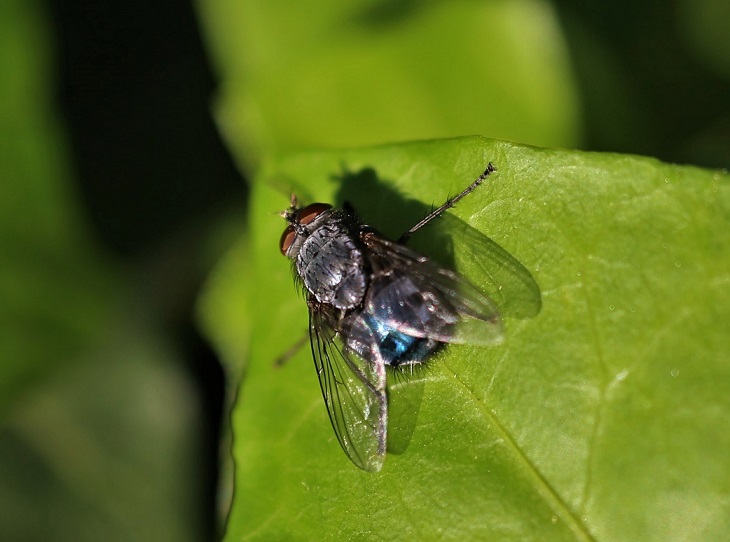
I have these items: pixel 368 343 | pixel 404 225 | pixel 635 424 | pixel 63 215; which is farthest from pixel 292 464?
pixel 63 215

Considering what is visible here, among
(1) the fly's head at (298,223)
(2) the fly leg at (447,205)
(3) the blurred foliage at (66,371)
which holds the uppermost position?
(2) the fly leg at (447,205)

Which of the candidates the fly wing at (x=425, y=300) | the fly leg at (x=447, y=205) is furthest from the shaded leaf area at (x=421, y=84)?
the fly leg at (x=447, y=205)

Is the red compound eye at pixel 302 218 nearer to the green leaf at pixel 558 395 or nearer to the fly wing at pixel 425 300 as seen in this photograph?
the fly wing at pixel 425 300

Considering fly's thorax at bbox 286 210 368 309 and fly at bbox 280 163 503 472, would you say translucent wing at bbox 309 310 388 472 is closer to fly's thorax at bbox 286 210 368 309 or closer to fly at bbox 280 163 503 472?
Answer: fly at bbox 280 163 503 472

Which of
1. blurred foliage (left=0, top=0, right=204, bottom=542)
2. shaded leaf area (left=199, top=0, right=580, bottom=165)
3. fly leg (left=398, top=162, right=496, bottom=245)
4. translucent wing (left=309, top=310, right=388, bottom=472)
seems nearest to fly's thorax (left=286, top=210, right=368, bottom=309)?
translucent wing (left=309, top=310, right=388, bottom=472)

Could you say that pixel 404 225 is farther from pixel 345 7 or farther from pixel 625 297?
pixel 345 7

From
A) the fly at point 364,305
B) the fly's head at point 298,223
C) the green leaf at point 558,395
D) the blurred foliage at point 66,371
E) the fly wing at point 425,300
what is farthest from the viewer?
the blurred foliage at point 66,371
